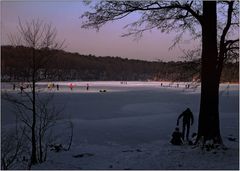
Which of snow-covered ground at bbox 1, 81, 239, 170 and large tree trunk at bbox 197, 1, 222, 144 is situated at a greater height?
large tree trunk at bbox 197, 1, 222, 144

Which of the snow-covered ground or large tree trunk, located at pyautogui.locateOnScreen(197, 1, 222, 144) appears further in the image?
large tree trunk, located at pyautogui.locateOnScreen(197, 1, 222, 144)

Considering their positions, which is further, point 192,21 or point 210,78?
point 192,21

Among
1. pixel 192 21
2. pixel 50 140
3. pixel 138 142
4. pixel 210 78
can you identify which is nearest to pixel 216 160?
pixel 210 78

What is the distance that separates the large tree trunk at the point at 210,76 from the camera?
9.53 m

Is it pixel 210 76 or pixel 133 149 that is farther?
pixel 133 149

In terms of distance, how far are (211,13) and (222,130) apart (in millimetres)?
9749

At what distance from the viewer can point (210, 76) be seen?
949 centimetres

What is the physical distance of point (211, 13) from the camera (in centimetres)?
959

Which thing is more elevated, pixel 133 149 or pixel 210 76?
pixel 210 76

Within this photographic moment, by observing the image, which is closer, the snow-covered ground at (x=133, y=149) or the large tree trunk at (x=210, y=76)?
the snow-covered ground at (x=133, y=149)

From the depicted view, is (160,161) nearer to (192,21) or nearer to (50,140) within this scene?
(192,21)

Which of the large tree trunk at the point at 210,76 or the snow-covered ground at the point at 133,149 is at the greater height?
the large tree trunk at the point at 210,76

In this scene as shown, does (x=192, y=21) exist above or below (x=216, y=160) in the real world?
above

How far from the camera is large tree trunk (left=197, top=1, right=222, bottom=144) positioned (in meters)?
9.53
